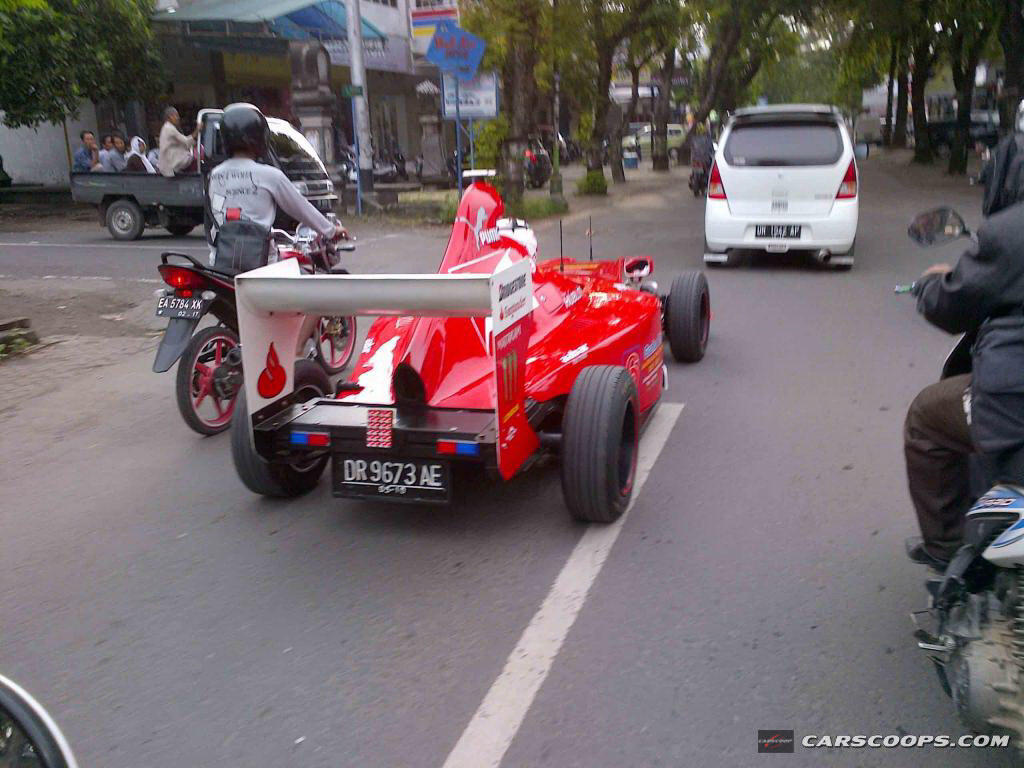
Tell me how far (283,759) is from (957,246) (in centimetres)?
1288

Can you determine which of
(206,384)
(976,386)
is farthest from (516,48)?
(976,386)

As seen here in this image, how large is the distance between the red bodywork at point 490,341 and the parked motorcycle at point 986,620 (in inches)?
83.9

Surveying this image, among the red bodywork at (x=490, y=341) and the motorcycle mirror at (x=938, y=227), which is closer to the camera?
the motorcycle mirror at (x=938, y=227)

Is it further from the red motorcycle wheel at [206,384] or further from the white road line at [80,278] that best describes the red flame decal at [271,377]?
the white road line at [80,278]

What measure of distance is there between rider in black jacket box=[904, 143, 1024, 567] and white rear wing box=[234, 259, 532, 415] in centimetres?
153

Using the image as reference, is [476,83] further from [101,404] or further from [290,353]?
[290,353]

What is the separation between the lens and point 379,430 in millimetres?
4180

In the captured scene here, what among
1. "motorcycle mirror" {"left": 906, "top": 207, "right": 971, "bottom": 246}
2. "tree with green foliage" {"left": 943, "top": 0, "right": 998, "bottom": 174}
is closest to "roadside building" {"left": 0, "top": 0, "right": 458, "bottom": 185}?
"tree with green foliage" {"left": 943, "top": 0, "right": 998, "bottom": 174}

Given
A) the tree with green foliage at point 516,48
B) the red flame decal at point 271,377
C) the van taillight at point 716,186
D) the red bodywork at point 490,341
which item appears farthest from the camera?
the tree with green foliage at point 516,48

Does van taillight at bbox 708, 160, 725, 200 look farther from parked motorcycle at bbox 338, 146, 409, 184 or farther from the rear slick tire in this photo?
parked motorcycle at bbox 338, 146, 409, 184

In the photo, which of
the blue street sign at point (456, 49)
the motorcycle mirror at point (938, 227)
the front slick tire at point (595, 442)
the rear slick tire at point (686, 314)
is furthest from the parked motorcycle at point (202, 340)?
the blue street sign at point (456, 49)

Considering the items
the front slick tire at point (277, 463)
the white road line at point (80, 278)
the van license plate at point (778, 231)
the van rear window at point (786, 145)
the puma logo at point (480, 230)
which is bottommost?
the front slick tire at point (277, 463)

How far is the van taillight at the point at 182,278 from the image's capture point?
584cm

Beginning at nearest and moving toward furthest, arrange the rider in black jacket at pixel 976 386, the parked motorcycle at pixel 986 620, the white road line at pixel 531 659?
the parked motorcycle at pixel 986 620 < the rider in black jacket at pixel 976 386 < the white road line at pixel 531 659
